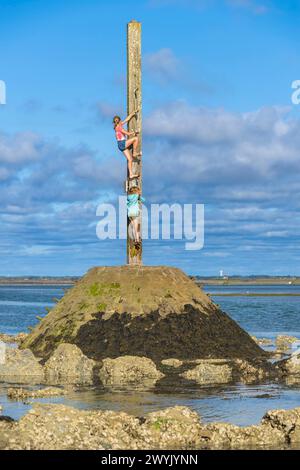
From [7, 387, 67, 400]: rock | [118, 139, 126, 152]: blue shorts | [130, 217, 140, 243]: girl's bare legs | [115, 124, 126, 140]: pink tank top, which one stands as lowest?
[7, 387, 67, 400]: rock

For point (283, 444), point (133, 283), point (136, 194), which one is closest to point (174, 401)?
point (283, 444)

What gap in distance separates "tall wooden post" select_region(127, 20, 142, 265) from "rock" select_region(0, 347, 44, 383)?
5.82 m

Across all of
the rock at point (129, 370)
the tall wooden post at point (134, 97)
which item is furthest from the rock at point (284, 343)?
the rock at point (129, 370)

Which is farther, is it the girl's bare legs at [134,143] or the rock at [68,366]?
the girl's bare legs at [134,143]

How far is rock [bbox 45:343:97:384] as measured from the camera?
1075 inches

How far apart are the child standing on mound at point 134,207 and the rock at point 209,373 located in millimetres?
6652

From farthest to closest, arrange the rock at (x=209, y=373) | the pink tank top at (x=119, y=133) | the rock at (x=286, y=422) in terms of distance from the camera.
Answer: the pink tank top at (x=119, y=133) → the rock at (x=209, y=373) → the rock at (x=286, y=422)

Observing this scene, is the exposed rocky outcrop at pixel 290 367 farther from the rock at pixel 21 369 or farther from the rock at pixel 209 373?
the rock at pixel 21 369

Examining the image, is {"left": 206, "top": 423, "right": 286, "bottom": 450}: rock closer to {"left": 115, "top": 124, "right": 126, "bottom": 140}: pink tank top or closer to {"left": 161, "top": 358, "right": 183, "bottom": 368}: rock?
{"left": 161, "top": 358, "right": 183, "bottom": 368}: rock

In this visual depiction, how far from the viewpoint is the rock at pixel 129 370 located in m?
26.9

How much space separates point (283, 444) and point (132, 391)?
738cm

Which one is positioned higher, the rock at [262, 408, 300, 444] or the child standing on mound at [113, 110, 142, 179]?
the child standing on mound at [113, 110, 142, 179]

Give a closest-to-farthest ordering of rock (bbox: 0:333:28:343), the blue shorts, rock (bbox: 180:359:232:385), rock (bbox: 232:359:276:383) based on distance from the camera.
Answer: rock (bbox: 180:359:232:385), rock (bbox: 232:359:276:383), the blue shorts, rock (bbox: 0:333:28:343)

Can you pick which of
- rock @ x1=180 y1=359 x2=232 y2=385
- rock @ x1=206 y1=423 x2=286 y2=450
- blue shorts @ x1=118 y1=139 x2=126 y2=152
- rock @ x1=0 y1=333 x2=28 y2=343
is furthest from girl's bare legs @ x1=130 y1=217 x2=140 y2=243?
rock @ x1=206 y1=423 x2=286 y2=450
